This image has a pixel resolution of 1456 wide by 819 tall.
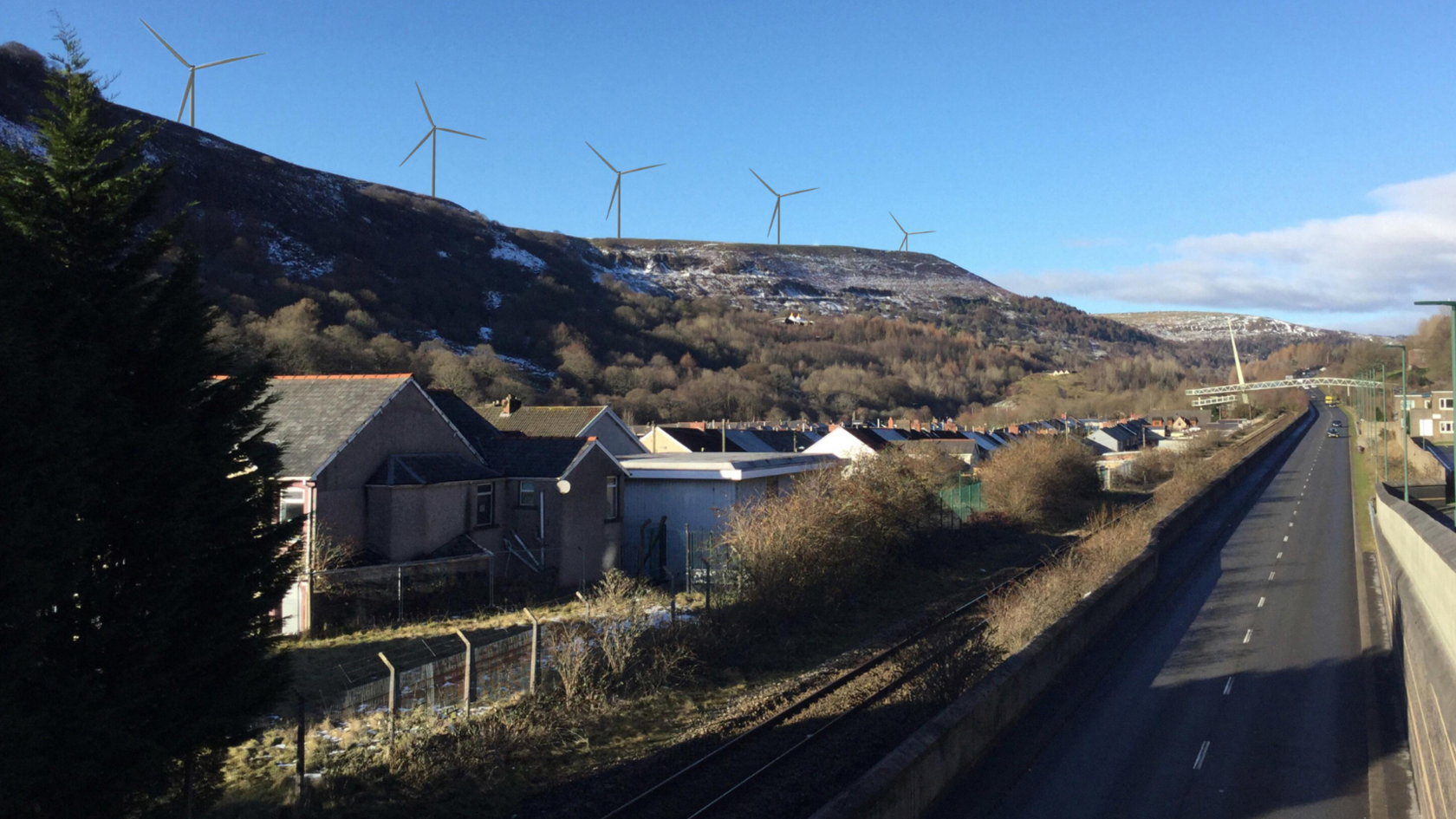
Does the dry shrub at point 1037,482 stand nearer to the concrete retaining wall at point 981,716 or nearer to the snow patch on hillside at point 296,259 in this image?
the concrete retaining wall at point 981,716

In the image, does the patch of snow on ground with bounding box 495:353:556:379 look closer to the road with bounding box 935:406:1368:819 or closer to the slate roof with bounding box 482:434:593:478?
the slate roof with bounding box 482:434:593:478

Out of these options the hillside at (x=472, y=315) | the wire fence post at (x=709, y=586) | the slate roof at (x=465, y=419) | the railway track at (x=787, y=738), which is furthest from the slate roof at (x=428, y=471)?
the hillside at (x=472, y=315)

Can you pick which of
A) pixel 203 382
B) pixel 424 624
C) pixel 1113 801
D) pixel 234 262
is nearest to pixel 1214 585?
pixel 1113 801

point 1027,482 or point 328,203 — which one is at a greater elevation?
point 328,203

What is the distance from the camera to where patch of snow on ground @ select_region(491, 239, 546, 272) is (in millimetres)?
169250

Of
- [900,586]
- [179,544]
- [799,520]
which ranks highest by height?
[179,544]

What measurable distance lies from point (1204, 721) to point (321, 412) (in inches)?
824

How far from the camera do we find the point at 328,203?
474 feet

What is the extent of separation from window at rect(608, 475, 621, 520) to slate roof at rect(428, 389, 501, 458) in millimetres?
3978

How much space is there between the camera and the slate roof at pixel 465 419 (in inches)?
1128

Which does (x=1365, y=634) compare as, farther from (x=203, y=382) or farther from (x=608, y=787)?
(x=203, y=382)

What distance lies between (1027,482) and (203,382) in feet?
138

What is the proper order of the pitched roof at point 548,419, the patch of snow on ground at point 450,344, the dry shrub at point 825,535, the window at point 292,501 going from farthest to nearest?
1. the patch of snow on ground at point 450,344
2. the pitched roof at point 548,419
3. the window at point 292,501
4. the dry shrub at point 825,535

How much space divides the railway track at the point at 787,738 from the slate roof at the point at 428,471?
1197cm
